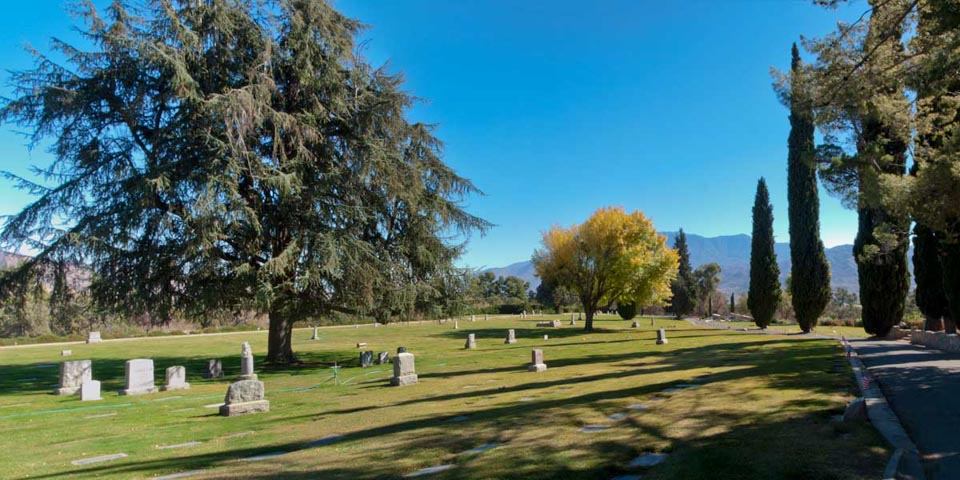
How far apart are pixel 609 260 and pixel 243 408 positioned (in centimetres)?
3269

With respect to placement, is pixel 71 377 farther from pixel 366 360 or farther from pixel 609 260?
pixel 609 260

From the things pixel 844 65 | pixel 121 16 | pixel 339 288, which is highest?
pixel 121 16

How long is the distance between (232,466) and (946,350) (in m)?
22.6

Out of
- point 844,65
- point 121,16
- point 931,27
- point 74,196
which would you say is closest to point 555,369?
point 844,65

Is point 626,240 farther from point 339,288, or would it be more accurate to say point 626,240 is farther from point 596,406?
point 596,406

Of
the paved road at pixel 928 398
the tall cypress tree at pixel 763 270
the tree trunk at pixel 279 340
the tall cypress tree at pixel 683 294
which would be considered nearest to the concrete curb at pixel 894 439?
the paved road at pixel 928 398

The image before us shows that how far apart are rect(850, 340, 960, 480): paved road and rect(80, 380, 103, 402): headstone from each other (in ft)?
56.5

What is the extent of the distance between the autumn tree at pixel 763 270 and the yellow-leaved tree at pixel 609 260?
6.75 meters

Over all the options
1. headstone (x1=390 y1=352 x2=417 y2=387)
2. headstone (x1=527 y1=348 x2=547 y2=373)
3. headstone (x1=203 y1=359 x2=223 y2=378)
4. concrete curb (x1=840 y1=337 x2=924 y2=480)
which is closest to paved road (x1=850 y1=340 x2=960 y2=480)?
concrete curb (x1=840 y1=337 x2=924 y2=480)

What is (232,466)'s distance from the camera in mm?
6578

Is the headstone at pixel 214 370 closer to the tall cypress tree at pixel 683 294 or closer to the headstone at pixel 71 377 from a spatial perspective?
the headstone at pixel 71 377

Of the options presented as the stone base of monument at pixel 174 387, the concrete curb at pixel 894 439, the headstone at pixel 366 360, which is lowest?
the headstone at pixel 366 360

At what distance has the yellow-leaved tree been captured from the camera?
131 ft

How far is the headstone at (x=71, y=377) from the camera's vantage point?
1495 cm
